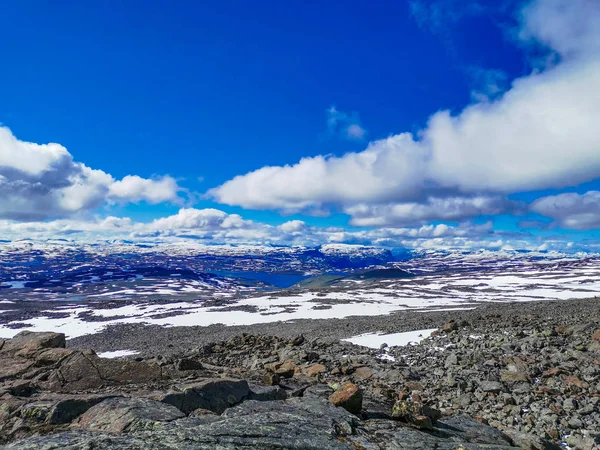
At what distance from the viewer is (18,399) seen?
10359 millimetres

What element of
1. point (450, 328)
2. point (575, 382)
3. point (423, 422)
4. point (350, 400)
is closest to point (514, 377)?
point (575, 382)

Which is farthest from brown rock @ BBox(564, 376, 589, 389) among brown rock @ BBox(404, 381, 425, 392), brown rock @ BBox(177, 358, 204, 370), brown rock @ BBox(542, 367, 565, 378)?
brown rock @ BBox(177, 358, 204, 370)

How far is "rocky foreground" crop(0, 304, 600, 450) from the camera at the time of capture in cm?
823

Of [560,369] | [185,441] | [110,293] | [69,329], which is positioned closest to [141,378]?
[185,441]

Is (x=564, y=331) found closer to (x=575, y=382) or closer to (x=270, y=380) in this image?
(x=575, y=382)

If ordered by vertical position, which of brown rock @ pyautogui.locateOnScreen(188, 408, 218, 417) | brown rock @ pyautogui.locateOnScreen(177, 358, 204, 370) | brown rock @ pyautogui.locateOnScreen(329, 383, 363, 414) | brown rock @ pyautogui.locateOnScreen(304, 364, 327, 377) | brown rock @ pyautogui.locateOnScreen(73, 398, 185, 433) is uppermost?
brown rock @ pyautogui.locateOnScreen(73, 398, 185, 433)

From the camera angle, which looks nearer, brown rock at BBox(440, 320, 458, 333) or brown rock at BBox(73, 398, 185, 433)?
brown rock at BBox(73, 398, 185, 433)

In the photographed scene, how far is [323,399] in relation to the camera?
1148cm

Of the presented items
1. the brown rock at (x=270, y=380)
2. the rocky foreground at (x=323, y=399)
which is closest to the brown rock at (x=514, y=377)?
the rocky foreground at (x=323, y=399)

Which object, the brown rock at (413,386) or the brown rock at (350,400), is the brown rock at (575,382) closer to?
the brown rock at (413,386)

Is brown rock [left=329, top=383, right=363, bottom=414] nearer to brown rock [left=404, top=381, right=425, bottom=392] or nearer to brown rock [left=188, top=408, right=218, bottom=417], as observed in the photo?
brown rock [left=188, top=408, right=218, bottom=417]

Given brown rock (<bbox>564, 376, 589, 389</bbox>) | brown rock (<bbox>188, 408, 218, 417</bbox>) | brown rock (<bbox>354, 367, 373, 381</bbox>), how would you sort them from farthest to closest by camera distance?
brown rock (<bbox>354, 367, 373, 381</bbox>), brown rock (<bbox>564, 376, 589, 389</bbox>), brown rock (<bbox>188, 408, 218, 417</bbox>)

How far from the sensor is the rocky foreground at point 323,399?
8227 mm

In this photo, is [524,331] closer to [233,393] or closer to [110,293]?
[233,393]
